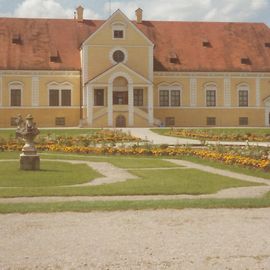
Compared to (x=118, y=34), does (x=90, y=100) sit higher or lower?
lower

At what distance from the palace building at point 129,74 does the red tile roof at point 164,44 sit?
0.30ft

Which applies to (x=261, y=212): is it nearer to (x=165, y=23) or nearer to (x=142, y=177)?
(x=142, y=177)

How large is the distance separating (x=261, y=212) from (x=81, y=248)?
4.21m

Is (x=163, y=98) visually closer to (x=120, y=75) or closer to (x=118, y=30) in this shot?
(x=120, y=75)

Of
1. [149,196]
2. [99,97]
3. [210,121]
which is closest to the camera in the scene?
[149,196]

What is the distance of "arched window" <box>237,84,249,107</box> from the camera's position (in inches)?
2280

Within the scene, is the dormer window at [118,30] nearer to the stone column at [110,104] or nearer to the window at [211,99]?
the stone column at [110,104]

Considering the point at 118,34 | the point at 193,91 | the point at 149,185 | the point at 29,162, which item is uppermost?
the point at 118,34

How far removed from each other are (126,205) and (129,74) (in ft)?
141

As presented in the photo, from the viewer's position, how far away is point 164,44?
58438mm

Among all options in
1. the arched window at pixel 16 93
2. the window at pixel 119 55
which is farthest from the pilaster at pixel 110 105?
the arched window at pixel 16 93

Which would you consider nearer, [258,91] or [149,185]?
[149,185]

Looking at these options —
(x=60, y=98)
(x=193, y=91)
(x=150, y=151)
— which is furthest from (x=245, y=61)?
(x=150, y=151)

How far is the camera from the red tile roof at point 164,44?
54.9 meters
